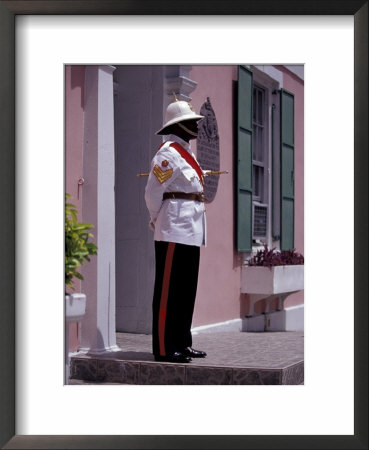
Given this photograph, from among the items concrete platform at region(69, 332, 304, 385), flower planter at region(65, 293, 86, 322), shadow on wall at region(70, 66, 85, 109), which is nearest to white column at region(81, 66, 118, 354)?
Result: shadow on wall at region(70, 66, 85, 109)

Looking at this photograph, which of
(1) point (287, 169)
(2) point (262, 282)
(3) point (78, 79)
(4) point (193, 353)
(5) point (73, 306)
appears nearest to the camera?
(5) point (73, 306)

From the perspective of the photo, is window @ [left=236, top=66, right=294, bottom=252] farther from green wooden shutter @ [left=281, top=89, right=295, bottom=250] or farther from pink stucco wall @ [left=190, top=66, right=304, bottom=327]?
pink stucco wall @ [left=190, top=66, right=304, bottom=327]

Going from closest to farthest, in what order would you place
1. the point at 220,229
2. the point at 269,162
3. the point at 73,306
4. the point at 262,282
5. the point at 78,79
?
the point at 73,306, the point at 78,79, the point at 220,229, the point at 262,282, the point at 269,162

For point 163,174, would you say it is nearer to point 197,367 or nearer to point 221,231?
point 197,367

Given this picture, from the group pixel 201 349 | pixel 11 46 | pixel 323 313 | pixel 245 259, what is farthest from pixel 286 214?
pixel 11 46

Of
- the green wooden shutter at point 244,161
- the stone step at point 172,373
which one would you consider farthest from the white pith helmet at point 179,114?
the green wooden shutter at point 244,161

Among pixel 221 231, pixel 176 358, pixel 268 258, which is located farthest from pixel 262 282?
pixel 176 358

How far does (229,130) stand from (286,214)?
1.54 metres

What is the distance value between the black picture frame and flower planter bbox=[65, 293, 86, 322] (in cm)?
34

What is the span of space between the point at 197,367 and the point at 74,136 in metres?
1.77

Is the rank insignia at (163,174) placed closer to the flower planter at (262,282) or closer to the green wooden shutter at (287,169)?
the flower planter at (262,282)

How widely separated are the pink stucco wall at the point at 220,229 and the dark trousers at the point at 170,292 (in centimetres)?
166

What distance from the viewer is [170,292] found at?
587cm

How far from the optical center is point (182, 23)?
4.87 metres
